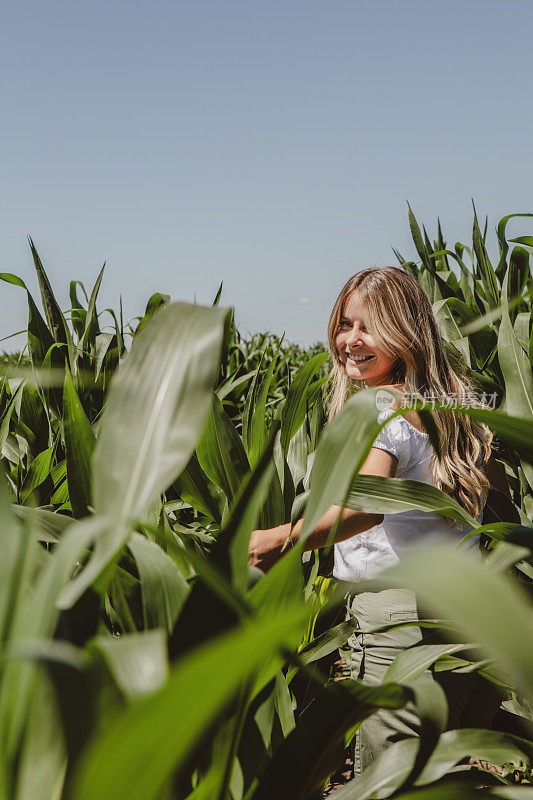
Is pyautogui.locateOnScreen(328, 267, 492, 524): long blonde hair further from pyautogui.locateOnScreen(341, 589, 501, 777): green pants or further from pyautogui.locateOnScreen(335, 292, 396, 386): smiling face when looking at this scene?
pyautogui.locateOnScreen(341, 589, 501, 777): green pants

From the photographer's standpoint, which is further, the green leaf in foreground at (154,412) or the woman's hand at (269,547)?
the woman's hand at (269,547)

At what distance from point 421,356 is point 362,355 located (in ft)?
0.41

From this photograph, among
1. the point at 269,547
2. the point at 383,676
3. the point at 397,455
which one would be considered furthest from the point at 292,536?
the point at 383,676

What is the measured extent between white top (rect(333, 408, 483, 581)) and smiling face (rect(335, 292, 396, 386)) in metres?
0.20

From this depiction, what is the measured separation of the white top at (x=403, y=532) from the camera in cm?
122

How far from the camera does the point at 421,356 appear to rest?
139 centimetres

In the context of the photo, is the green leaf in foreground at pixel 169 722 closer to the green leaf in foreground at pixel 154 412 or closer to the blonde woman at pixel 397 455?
the green leaf in foreground at pixel 154 412

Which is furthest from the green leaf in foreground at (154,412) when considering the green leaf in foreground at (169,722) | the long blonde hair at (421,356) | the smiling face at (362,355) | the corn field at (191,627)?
the smiling face at (362,355)

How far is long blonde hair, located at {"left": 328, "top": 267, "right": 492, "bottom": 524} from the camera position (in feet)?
4.06

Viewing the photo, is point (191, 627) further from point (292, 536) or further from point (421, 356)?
point (421, 356)

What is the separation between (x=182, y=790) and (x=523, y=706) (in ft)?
3.67

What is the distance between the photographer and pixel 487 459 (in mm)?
1337

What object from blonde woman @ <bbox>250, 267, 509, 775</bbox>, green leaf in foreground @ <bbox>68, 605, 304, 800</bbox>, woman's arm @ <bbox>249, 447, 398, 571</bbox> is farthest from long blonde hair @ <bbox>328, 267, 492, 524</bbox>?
green leaf in foreground @ <bbox>68, 605, 304, 800</bbox>

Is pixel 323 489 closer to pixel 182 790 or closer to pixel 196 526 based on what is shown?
pixel 182 790
